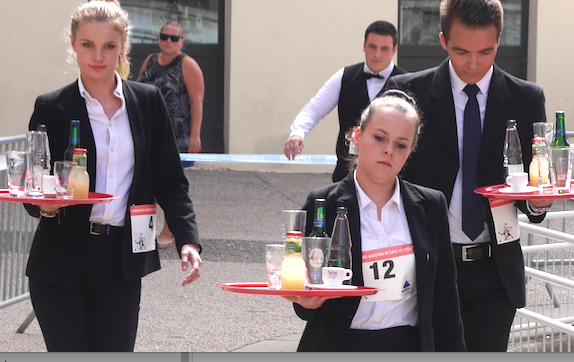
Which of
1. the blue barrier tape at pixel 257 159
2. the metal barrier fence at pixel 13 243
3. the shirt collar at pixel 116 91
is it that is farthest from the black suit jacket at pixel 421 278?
the blue barrier tape at pixel 257 159

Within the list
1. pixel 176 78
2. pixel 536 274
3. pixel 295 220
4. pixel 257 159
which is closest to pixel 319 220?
pixel 295 220

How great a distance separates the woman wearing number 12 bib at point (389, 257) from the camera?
284cm

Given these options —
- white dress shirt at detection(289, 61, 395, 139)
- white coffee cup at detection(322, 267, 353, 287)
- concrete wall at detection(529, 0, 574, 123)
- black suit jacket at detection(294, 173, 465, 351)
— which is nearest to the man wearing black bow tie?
white dress shirt at detection(289, 61, 395, 139)

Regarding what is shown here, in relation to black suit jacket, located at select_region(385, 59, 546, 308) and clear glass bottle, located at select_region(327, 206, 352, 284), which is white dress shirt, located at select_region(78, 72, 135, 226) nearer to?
clear glass bottle, located at select_region(327, 206, 352, 284)

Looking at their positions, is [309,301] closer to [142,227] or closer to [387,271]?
[387,271]

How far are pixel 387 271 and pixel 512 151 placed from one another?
89 cm

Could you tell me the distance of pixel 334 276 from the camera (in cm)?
269

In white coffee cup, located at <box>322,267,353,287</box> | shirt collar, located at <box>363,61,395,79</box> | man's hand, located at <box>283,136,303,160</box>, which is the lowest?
white coffee cup, located at <box>322,267,353,287</box>

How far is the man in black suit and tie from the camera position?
3414 mm

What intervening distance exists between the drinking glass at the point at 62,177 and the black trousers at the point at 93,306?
0.66ft

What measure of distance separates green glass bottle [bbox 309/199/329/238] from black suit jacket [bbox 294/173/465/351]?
0.08 meters

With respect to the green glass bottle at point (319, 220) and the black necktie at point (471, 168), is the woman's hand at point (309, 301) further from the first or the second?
the black necktie at point (471, 168)

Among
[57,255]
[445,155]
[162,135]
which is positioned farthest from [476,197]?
[57,255]

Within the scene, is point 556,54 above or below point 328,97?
above
